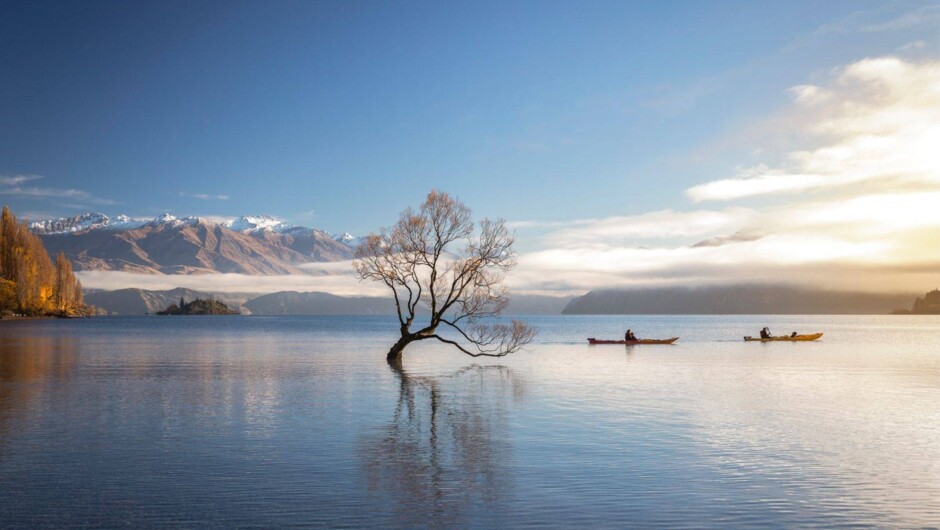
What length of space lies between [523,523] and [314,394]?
25223 mm

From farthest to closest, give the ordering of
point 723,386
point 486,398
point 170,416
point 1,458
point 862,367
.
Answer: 1. point 862,367
2. point 723,386
3. point 486,398
4. point 170,416
5. point 1,458

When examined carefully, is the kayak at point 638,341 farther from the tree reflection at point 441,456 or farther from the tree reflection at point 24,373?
the tree reflection at point 24,373

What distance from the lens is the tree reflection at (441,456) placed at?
16.8 meters

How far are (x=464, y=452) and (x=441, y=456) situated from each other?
0.94 meters

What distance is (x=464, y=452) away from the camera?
75.3ft

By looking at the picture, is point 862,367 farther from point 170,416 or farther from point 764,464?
point 170,416

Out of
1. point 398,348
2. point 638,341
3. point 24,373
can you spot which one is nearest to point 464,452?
point 398,348

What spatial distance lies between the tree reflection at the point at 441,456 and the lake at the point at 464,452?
0.32 feet

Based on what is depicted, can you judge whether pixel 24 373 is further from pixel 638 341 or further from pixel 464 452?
pixel 638 341

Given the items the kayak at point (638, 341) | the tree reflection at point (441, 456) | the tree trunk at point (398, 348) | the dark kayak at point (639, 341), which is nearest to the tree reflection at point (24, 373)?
the tree reflection at point (441, 456)

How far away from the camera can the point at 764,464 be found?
847 inches

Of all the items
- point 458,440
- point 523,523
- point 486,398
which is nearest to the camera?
point 523,523

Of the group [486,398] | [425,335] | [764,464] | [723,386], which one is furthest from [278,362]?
[764,464]

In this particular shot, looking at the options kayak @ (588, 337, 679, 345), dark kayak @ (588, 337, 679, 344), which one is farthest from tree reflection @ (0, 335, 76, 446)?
kayak @ (588, 337, 679, 345)
